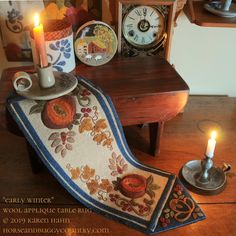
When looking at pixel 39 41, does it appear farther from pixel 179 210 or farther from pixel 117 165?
pixel 179 210

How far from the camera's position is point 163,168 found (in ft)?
3.11

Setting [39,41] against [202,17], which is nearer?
[39,41]

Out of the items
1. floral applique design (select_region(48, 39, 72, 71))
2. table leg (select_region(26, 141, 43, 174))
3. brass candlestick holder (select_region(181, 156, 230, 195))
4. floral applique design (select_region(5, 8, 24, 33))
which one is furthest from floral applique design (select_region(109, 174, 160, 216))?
floral applique design (select_region(5, 8, 24, 33))

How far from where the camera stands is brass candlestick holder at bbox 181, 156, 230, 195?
876mm

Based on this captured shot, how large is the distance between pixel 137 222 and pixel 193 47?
0.70 metres

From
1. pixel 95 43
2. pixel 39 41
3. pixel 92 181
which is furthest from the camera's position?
pixel 95 43

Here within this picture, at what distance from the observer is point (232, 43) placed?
3.88ft

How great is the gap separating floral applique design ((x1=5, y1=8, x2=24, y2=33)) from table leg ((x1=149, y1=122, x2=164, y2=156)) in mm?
538

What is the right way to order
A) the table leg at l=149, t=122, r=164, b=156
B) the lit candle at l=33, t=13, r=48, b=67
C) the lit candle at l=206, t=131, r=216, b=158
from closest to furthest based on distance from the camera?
1. the lit candle at l=33, t=13, r=48, b=67
2. the lit candle at l=206, t=131, r=216, b=158
3. the table leg at l=149, t=122, r=164, b=156

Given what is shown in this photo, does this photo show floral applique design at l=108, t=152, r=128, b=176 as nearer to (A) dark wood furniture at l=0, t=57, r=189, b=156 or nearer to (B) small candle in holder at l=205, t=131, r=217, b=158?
(A) dark wood furniture at l=0, t=57, r=189, b=156

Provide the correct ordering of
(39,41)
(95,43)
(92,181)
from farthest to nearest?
(95,43)
(92,181)
(39,41)

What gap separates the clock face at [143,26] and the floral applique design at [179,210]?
0.48 metres

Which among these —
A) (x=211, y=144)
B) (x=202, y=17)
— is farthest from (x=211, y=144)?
(x=202, y=17)

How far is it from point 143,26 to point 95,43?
0.53 feet
